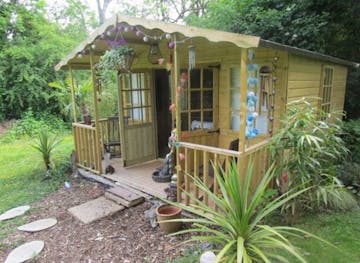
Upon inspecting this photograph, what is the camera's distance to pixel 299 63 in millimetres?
3834

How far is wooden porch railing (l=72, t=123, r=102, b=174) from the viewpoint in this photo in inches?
185

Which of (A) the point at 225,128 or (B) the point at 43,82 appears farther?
(B) the point at 43,82

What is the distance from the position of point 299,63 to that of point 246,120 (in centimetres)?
162

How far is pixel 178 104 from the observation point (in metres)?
3.27

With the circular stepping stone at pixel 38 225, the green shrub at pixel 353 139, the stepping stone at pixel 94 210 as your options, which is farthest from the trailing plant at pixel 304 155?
the circular stepping stone at pixel 38 225

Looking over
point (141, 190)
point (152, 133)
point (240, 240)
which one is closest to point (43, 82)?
point (152, 133)

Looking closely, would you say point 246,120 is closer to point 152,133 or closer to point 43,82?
point 152,133

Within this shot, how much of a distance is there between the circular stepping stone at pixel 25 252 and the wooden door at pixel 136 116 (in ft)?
7.09

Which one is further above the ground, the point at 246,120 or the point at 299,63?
the point at 299,63

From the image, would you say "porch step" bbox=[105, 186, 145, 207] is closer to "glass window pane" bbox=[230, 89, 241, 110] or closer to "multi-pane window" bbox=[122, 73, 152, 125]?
"multi-pane window" bbox=[122, 73, 152, 125]

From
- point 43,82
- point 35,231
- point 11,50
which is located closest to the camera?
point 35,231

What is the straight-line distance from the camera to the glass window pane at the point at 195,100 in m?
4.31

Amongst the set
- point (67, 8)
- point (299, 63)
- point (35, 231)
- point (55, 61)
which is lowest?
point (35, 231)

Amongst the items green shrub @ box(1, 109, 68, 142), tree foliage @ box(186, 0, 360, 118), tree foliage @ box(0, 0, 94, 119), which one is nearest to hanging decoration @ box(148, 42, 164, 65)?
tree foliage @ box(186, 0, 360, 118)
